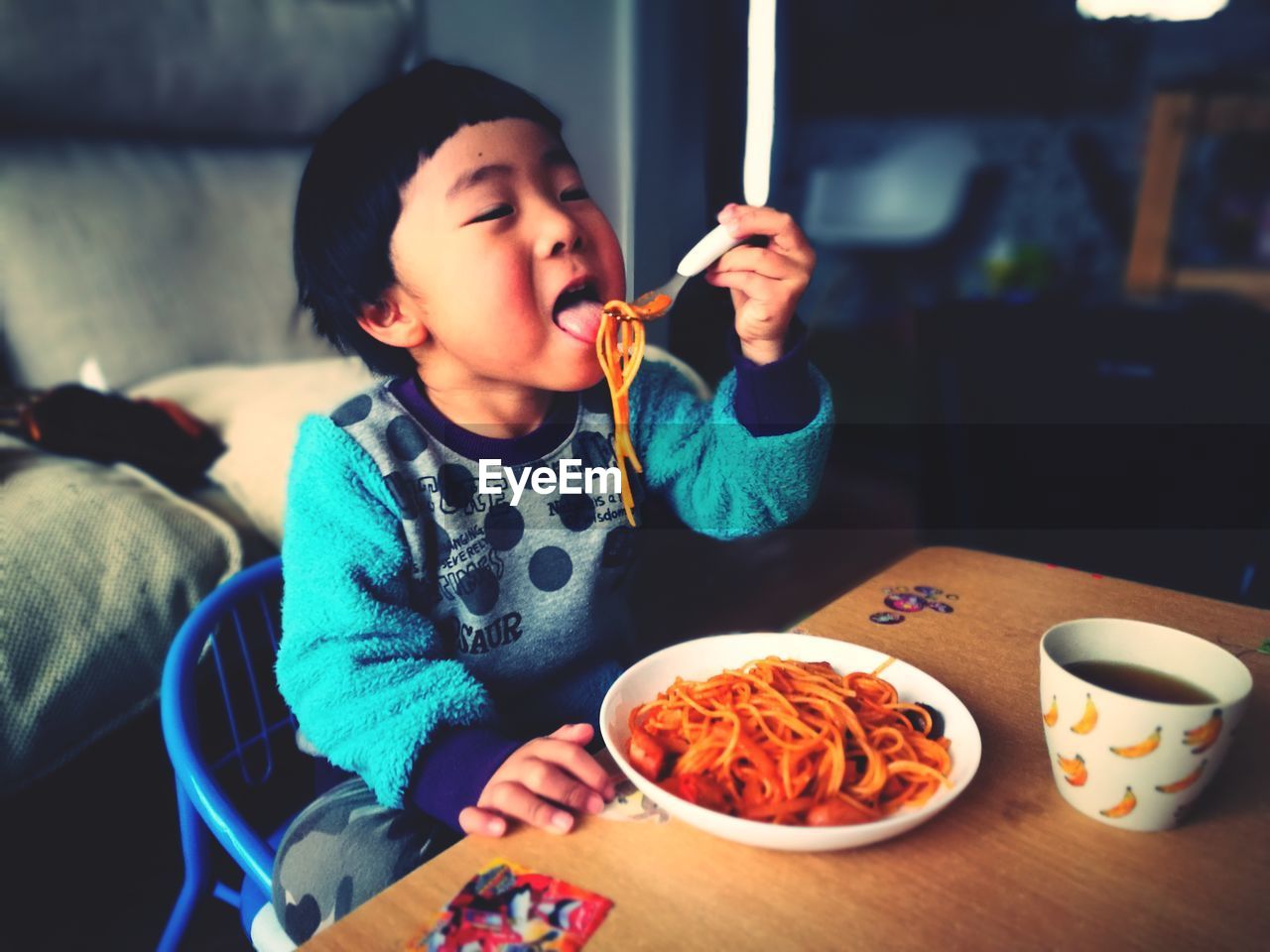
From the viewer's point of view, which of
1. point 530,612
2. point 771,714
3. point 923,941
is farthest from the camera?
point 530,612

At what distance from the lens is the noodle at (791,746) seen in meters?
0.54

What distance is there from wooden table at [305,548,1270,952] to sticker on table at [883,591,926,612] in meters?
0.20

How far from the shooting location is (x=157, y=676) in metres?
1.28

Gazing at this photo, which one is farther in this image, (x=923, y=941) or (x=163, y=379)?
(x=163, y=379)

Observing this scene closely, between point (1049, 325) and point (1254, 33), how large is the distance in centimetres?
500

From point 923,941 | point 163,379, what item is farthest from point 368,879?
point 163,379

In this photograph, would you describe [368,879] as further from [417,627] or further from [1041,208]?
[1041,208]

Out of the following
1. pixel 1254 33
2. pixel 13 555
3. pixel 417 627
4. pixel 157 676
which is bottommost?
pixel 157 676

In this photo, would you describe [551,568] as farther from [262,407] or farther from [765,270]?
[262,407]

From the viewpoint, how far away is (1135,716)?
500 mm

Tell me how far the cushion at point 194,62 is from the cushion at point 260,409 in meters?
0.70

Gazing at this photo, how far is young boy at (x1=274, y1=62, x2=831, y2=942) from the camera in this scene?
702 millimetres

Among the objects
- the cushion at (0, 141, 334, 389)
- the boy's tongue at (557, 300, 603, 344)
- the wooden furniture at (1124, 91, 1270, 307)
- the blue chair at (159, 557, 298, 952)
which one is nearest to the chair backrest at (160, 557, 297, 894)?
the blue chair at (159, 557, 298, 952)

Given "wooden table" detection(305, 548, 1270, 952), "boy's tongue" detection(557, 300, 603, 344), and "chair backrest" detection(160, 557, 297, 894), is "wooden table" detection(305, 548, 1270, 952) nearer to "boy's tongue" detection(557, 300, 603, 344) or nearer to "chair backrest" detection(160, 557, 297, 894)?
"chair backrest" detection(160, 557, 297, 894)
